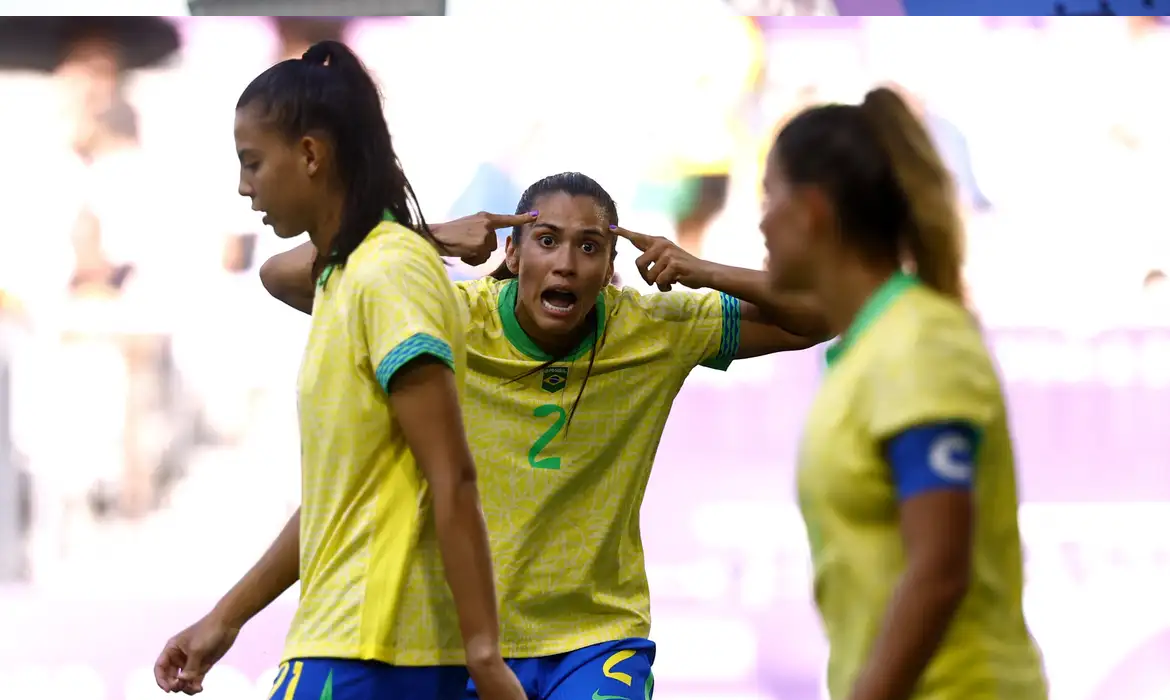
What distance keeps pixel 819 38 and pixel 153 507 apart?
205 centimetres

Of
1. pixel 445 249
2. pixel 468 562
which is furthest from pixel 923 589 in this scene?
pixel 445 249

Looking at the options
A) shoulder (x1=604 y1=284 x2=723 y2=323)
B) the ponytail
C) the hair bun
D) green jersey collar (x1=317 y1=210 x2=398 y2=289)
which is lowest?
shoulder (x1=604 y1=284 x2=723 y2=323)

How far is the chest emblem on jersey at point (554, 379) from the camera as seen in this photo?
2.33m

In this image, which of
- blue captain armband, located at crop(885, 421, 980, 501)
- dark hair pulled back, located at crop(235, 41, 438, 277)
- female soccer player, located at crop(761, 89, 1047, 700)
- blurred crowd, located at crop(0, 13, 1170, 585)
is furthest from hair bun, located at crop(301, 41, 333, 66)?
blurred crowd, located at crop(0, 13, 1170, 585)

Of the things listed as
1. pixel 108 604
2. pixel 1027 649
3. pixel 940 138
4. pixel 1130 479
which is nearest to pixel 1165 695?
pixel 1130 479

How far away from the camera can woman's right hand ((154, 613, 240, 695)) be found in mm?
1901

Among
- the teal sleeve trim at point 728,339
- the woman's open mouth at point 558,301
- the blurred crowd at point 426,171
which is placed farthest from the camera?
the blurred crowd at point 426,171

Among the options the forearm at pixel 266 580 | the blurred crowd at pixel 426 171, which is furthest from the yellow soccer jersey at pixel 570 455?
the blurred crowd at pixel 426 171

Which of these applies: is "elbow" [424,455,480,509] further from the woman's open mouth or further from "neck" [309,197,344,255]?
the woman's open mouth

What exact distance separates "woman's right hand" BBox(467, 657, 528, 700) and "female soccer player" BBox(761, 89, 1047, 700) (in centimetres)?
38

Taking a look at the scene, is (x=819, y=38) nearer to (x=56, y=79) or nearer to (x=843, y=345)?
(x=56, y=79)

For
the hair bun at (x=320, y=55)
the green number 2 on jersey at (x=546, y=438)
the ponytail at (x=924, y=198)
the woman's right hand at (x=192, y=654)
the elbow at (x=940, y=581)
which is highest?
the hair bun at (x=320, y=55)

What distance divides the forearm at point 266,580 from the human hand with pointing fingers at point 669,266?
811 millimetres

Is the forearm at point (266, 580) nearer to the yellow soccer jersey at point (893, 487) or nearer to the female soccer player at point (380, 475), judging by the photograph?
the female soccer player at point (380, 475)
